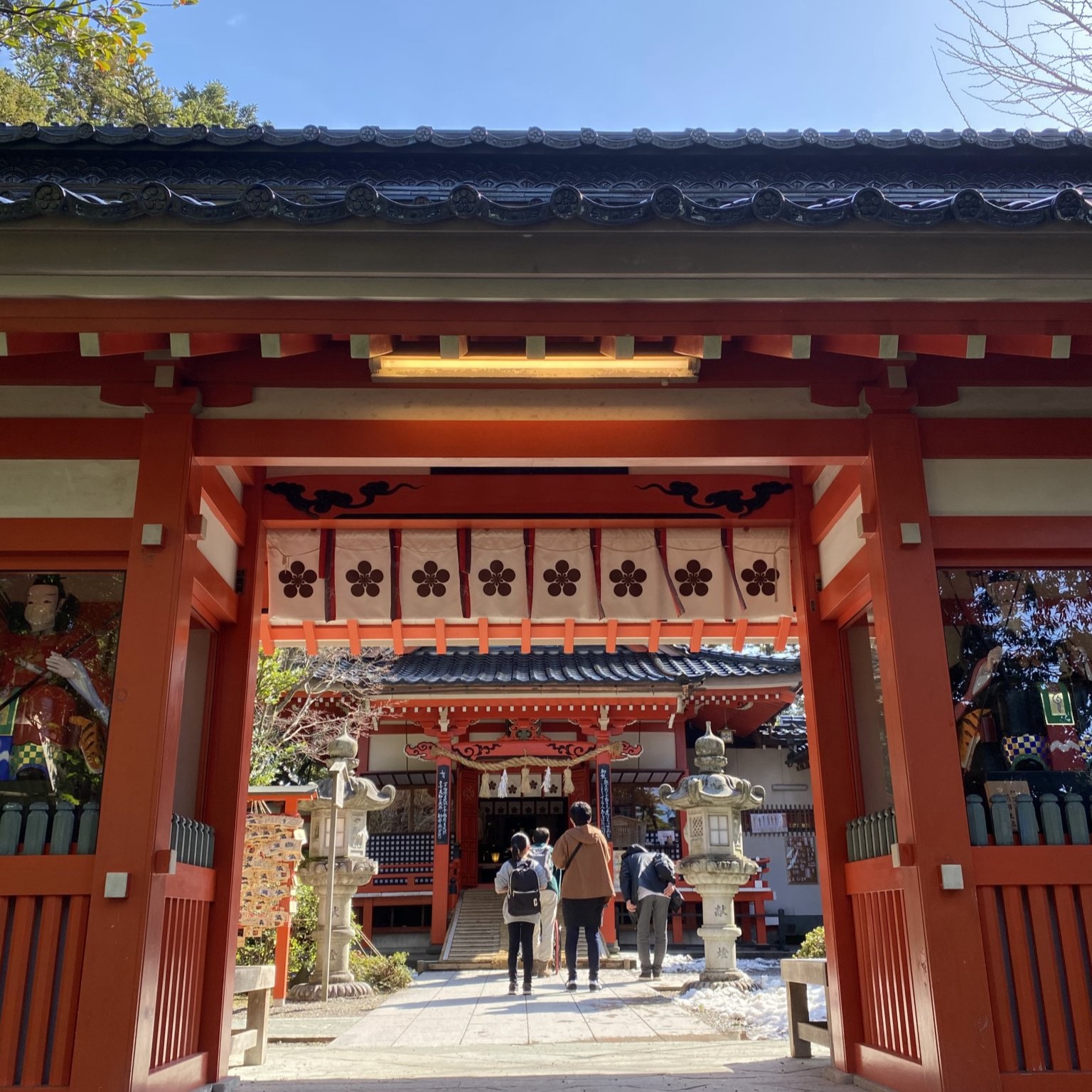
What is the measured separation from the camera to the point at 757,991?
10016mm

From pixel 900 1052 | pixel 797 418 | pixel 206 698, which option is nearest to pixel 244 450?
pixel 206 698

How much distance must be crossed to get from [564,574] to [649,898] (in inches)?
249

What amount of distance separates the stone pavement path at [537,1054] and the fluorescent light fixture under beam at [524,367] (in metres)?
3.41

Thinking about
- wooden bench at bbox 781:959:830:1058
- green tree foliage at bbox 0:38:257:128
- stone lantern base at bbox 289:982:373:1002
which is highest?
green tree foliage at bbox 0:38:257:128

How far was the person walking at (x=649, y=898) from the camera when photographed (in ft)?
37.1

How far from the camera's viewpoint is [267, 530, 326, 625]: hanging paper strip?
6473 mm

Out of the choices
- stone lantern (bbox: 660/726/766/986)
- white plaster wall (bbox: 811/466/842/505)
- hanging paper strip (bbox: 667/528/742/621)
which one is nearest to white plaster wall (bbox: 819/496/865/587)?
white plaster wall (bbox: 811/466/842/505)

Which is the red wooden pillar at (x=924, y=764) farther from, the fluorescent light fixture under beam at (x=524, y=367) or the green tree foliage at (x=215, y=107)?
the green tree foliage at (x=215, y=107)

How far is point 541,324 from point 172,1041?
3.65m

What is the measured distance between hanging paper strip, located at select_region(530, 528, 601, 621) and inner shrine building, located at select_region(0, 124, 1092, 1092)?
0.07ft

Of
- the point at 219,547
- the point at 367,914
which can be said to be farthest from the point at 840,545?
the point at 367,914

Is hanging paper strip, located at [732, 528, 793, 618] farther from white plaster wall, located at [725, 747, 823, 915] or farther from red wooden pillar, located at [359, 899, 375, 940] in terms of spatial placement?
red wooden pillar, located at [359, 899, 375, 940]

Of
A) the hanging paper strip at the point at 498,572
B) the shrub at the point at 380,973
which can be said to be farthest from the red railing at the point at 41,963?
the shrub at the point at 380,973

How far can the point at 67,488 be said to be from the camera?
4680 mm
